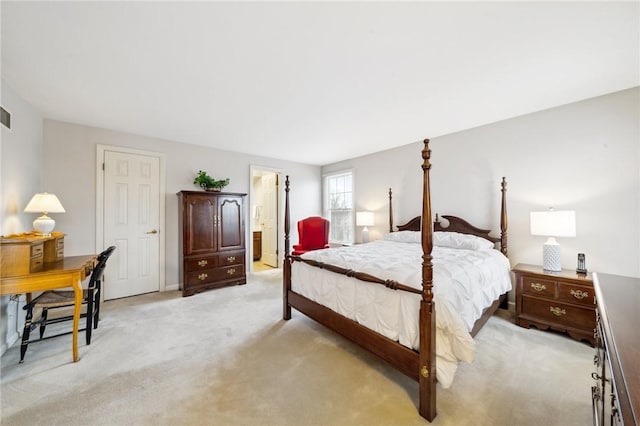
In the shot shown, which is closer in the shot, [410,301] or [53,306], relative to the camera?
[410,301]

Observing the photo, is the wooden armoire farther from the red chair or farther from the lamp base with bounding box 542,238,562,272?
the lamp base with bounding box 542,238,562,272

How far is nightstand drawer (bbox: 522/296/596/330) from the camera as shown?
7.39ft

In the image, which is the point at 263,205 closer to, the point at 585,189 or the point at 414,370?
the point at 414,370

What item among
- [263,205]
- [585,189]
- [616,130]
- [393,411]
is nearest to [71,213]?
[263,205]

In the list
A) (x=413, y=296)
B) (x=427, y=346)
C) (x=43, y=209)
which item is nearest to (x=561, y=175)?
(x=413, y=296)

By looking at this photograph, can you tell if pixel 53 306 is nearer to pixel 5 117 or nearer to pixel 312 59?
pixel 5 117

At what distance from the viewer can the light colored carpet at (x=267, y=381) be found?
4.85 feet

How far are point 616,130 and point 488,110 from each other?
1.17 metres

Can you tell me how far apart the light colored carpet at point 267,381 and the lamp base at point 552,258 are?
682mm

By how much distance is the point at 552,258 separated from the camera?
8.41ft

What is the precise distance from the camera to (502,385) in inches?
68.7

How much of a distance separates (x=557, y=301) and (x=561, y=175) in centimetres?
144

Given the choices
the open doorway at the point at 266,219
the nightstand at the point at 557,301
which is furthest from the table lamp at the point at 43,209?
the nightstand at the point at 557,301

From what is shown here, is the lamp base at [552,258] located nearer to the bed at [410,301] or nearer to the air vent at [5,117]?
the bed at [410,301]
